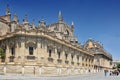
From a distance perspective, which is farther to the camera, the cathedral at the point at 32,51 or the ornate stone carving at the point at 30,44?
the ornate stone carving at the point at 30,44

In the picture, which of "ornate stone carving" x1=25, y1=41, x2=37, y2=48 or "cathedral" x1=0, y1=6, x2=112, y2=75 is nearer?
"cathedral" x1=0, y1=6, x2=112, y2=75

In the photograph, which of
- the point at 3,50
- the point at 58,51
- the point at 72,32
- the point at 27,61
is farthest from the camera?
the point at 72,32

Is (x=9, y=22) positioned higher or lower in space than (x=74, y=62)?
higher

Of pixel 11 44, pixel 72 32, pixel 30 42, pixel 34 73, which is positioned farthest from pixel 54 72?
pixel 72 32

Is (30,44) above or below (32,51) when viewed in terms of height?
above

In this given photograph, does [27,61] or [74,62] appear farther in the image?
[74,62]

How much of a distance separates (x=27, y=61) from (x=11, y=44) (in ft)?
18.3

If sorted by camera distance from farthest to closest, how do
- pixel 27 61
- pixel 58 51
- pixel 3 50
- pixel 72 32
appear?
pixel 72 32 → pixel 58 51 → pixel 3 50 → pixel 27 61

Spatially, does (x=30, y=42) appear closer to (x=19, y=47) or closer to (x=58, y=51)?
(x=19, y=47)

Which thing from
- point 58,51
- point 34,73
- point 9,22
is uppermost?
point 9,22

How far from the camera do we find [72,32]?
85438 millimetres

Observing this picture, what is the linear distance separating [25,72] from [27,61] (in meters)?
4.81

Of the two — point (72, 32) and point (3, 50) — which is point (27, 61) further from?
point (72, 32)

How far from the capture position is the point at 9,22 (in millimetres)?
61531
